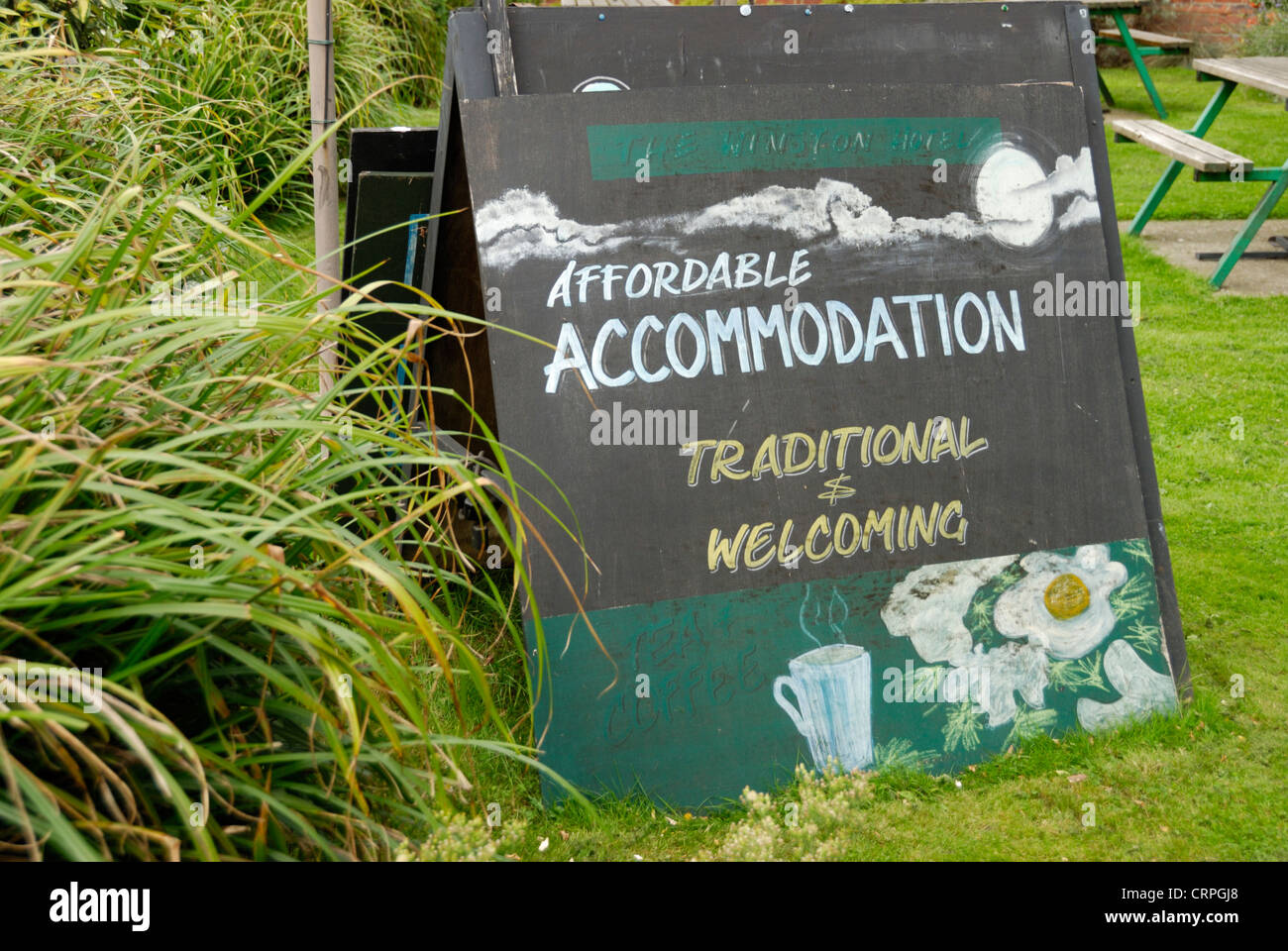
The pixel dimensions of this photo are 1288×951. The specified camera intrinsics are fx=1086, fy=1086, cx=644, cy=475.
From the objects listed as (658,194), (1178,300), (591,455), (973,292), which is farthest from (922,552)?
(1178,300)

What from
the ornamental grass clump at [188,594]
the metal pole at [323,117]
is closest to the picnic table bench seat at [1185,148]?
the metal pole at [323,117]

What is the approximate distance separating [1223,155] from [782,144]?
462 cm

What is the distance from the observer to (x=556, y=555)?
2.73 metres

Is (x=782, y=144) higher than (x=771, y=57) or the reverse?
the reverse

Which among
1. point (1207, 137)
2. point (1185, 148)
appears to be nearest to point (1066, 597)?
point (1185, 148)

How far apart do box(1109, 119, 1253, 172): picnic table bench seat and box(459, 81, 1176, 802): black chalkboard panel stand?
3546 millimetres

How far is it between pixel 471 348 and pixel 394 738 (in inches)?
81.8

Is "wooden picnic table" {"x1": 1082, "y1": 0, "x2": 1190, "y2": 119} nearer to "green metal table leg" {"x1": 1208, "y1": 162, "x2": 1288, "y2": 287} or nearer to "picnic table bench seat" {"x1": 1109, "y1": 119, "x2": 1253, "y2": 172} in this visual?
"picnic table bench seat" {"x1": 1109, "y1": 119, "x2": 1253, "y2": 172}

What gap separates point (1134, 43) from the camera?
11938 millimetres

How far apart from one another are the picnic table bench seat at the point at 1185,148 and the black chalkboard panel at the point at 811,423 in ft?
11.6

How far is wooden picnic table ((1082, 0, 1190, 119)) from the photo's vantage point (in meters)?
10.9

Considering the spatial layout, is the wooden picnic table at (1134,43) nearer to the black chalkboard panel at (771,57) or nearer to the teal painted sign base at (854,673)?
the black chalkboard panel at (771,57)

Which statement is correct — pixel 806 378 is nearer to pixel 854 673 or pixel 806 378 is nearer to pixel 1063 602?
pixel 854 673

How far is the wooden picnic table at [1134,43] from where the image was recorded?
10.9 metres
